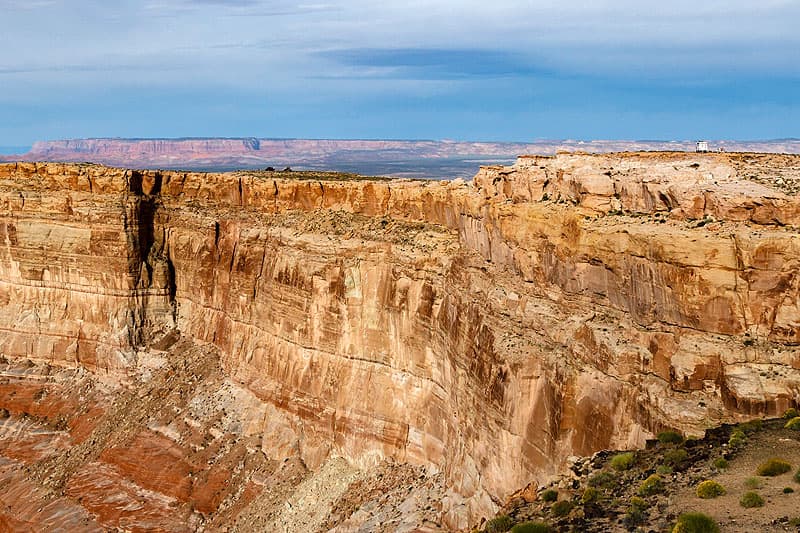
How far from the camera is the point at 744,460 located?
1847cm

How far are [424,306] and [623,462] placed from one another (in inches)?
662

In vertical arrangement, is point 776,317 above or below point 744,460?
above

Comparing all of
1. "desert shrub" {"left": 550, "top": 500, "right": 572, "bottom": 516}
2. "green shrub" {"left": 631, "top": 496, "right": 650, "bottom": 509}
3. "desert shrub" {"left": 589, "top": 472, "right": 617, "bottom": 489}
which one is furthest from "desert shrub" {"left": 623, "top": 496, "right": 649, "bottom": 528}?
"desert shrub" {"left": 550, "top": 500, "right": 572, "bottom": 516}

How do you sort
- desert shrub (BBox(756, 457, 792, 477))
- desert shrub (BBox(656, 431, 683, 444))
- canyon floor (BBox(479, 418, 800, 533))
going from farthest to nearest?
desert shrub (BBox(656, 431, 683, 444))
desert shrub (BBox(756, 457, 792, 477))
canyon floor (BBox(479, 418, 800, 533))

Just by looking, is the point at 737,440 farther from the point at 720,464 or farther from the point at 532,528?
the point at 532,528

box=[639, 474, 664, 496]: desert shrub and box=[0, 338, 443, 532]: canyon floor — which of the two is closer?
box=[639, 474, 664, 496]: desert shrub

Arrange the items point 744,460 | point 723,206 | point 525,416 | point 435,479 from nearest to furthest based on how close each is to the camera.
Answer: point 744,460
point 723,206
point 525,416
point 435,479

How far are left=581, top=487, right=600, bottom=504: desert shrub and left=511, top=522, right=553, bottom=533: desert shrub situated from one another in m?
1.42

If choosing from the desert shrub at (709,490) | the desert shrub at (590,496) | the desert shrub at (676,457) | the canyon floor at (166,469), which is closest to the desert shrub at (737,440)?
the desert shrub at (676,457)

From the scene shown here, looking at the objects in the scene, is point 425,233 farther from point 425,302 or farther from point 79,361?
point 79,361

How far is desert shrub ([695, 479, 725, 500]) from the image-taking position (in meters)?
17.3

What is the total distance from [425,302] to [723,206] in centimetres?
1614

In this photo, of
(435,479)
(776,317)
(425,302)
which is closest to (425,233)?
(425,302)

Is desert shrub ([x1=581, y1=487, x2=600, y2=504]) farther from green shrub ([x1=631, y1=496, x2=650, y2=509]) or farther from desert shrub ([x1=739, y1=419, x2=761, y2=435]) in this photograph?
desert shrub ([x1=739, y1=419, x2=761, y2=435])
